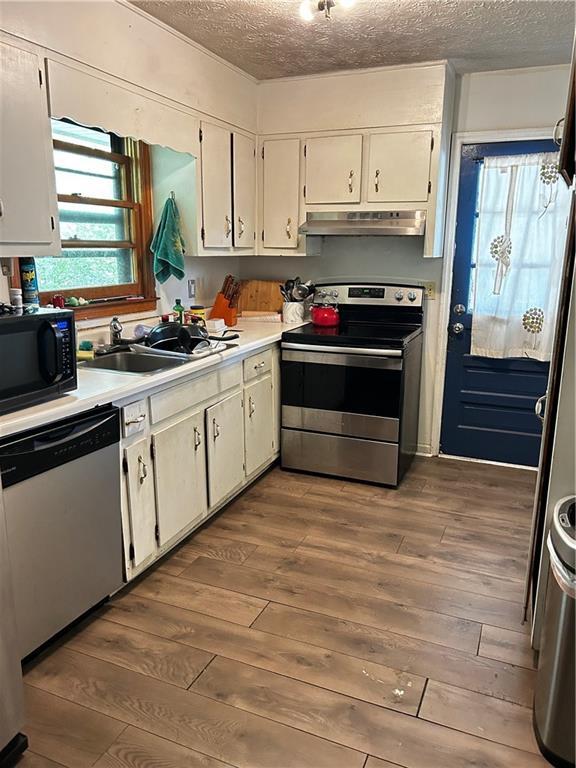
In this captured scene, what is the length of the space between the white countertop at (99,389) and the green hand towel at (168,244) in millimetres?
622

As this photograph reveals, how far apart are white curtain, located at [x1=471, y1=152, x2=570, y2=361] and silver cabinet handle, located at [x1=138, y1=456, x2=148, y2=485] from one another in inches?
96.0

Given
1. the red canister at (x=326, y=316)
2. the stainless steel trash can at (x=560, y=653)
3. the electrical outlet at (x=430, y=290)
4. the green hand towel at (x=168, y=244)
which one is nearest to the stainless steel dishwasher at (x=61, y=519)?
the green hand towel at (x=168, y=244)

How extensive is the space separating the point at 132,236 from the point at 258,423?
4.37ft

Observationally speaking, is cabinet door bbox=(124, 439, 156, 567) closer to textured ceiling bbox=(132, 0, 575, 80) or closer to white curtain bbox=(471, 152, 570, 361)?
textured ceiling bbox=(132, 0, 575, 80)

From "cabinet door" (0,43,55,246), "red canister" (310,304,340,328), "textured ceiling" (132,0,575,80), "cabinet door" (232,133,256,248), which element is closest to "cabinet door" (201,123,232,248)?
"cabinet door" (232,133,256,248)

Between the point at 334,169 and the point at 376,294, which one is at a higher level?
the point at 334,169

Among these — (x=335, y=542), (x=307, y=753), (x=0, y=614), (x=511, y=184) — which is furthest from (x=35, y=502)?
(x=511, y=184)

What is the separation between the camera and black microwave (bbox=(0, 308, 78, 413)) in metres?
1.80

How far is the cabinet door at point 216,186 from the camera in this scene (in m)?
3.30

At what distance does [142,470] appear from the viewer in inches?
93.5

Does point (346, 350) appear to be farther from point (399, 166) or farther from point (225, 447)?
point (399, 166)

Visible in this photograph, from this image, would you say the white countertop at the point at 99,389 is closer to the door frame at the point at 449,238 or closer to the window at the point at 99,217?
the window at the point at 99,217

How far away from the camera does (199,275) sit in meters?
3.85

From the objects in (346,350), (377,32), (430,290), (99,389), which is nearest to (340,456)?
(346,350)
